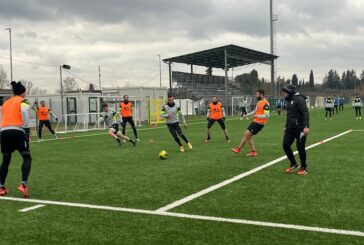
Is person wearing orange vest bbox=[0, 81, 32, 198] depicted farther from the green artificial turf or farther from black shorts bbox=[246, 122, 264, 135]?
black shorts bbox=[246, 122, 264, 135]

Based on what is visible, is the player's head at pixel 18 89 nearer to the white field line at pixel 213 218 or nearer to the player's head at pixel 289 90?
the white field line at pixel 213 218

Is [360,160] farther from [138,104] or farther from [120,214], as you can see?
[138,104]

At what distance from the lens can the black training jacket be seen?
8227mm

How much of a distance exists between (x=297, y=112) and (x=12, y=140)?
18.4 feet

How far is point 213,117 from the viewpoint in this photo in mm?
16297

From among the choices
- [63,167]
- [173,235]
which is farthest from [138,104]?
[173,235]

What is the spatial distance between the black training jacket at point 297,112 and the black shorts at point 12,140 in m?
5.32

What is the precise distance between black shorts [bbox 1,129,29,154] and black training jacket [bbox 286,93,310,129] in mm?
5317

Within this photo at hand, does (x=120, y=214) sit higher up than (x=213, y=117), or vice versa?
(x=213, y=117)

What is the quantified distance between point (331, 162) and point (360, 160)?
0.85 meters

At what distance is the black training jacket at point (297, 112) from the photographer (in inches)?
324

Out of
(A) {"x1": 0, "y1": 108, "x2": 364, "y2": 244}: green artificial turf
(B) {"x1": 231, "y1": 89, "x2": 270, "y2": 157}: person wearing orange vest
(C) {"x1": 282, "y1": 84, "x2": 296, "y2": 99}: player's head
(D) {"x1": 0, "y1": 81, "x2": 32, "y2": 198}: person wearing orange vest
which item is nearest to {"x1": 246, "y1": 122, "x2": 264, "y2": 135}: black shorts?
(B) {"x1": 231, "y1": 89, "x2": 270, "y2": 157}: person wearing orange vest

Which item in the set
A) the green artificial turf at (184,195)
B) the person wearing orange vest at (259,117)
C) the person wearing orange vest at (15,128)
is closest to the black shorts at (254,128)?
the person wearing orange vest at (259,117)

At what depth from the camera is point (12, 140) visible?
673 cm
